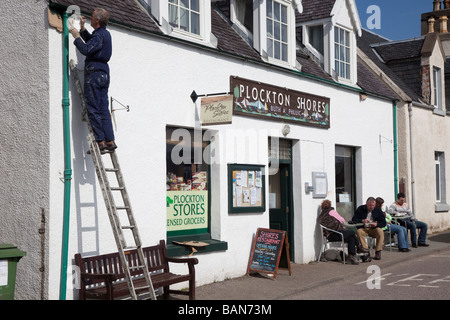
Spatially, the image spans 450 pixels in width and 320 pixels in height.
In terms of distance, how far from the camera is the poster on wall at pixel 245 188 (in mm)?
10977

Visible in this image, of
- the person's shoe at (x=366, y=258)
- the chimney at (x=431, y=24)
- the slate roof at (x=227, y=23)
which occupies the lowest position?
the person's shoe at (x=366, y=258)

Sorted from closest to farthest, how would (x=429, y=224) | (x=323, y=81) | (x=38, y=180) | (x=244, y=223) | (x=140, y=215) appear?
(x=38, y=180), (x=140, y=215), (x=244, y=223), (x=323, y=81), (x=429, y=224)

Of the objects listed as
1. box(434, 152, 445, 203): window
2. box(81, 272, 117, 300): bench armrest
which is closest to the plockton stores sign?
box(81, 272, 117, 300): bench armrest

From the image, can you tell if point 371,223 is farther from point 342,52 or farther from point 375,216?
point 342,52

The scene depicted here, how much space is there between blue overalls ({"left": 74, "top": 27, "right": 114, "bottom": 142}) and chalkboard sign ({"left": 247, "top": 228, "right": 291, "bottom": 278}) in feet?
14.0

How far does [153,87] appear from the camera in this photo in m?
9.41

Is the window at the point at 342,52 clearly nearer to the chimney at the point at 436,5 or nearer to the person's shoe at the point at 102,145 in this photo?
the person's shoe at the point at 102,145

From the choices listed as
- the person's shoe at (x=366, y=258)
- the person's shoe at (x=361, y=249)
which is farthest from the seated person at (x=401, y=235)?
the person's shoe at (x=366, y=258)

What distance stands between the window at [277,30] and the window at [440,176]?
32.5 ft

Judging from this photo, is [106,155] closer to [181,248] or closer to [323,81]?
[181,248]

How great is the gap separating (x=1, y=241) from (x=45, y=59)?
2457 millimetres

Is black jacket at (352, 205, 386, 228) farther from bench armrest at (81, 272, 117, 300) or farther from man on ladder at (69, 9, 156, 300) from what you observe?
bench armrest at (81, 272, 117, 300)

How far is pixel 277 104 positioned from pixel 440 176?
10.9 metres
